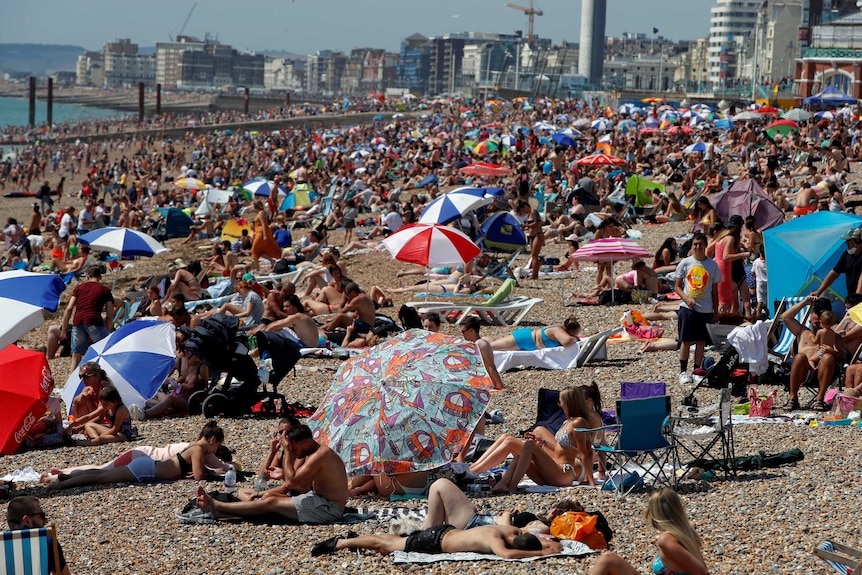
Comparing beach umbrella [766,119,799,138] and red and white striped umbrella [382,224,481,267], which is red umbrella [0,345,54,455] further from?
beach umbrella [766,119,799,138]

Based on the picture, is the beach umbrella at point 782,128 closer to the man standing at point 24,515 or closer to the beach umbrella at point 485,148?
the beach umbrella at point 485,148

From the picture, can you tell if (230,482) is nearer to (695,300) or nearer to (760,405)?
(760,405)

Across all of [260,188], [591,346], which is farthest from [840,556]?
[260,188]

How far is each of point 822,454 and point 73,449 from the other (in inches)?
184

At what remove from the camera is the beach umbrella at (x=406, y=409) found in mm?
5754

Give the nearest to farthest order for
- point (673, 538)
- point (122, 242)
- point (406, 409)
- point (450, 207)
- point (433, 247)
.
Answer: point (673, 538)
point (406, 409)
point (433, 247)
point (122, 242)
point (450, 207)

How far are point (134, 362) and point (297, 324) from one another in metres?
2.29

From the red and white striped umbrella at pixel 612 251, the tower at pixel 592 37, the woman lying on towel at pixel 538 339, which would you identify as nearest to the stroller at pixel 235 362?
the woman lying on towel at pixel 538 339

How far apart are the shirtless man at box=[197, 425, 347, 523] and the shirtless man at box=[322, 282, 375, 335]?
464cm

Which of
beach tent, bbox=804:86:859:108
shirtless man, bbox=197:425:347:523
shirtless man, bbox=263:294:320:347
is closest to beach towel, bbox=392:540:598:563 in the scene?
shirtless man, bbox=197:425:347:523

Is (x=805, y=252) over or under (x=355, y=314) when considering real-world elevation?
over

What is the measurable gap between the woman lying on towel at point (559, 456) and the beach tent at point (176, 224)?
599 inches

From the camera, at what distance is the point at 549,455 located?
6.07 meters

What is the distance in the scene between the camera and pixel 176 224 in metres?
20.5
